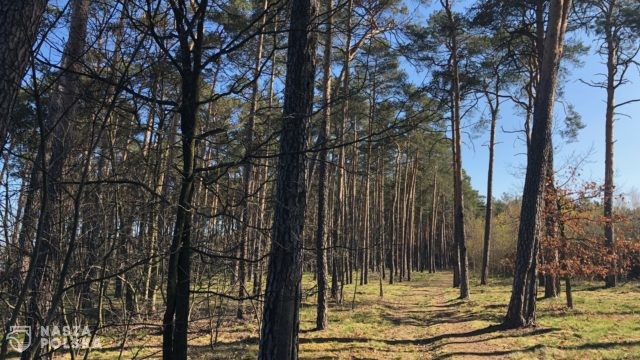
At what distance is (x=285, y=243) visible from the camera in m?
3.92

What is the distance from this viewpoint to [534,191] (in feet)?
28.9

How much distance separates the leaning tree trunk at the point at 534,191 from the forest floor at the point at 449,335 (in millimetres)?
501

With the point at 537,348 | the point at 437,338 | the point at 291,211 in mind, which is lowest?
the point at 437,338

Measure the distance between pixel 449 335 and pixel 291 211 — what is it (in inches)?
256

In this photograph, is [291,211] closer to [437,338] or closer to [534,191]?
[437,338]

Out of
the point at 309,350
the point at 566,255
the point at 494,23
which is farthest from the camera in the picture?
the point at 494,23

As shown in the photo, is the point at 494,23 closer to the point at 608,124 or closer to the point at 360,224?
the point at 608,124

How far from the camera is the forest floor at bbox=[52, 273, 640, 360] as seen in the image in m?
7.23

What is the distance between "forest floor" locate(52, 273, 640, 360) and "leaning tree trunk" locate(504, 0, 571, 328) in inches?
19.7

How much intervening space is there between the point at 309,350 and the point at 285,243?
4.65m

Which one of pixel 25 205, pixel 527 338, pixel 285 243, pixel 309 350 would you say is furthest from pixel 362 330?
pixel 25 205

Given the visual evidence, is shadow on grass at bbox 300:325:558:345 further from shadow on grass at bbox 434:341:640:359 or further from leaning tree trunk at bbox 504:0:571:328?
shadow on grass at bbox 434:341:640:359

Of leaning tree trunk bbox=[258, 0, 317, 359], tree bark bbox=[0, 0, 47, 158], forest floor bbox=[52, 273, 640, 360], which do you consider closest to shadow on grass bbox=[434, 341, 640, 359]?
forest floor bbox=[52, 273, 640, 360]

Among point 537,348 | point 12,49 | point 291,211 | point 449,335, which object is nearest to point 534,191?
point 537,348
